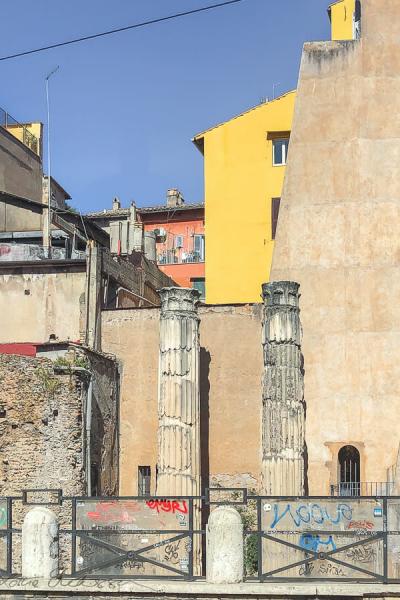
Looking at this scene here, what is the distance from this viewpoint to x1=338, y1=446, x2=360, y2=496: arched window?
24.7 m

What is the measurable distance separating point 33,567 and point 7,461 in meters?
7.85

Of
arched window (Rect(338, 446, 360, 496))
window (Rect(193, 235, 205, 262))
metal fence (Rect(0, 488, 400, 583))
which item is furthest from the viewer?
window (Rect(193, 235, 205, 262))

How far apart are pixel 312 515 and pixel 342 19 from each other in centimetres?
2024

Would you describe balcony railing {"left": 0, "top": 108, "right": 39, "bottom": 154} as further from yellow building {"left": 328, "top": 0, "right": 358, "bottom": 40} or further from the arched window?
the arched window

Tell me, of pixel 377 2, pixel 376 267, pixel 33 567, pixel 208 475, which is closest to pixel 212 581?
pixel 33 567

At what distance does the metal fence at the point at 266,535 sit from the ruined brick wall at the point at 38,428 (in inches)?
242

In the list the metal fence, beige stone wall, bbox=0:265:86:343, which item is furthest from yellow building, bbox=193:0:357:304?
the metal fence

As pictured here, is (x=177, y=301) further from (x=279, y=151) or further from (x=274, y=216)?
(x=279, y=151)

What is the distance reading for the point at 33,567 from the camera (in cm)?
1439

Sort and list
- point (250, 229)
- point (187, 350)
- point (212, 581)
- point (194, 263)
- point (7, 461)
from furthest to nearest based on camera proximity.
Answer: point (194, 263) → point (250, 229) → point (187, 350) → point (7, 461) → point (212, 581)

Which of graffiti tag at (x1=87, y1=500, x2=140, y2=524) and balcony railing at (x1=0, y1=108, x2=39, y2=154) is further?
balcony railing at (x1=0, y1=108, x2=39, y2=154)

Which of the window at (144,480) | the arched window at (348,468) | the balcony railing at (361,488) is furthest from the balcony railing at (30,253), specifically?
the balcony railing at (361,488)

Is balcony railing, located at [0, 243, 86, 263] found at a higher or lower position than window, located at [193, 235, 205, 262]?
lower

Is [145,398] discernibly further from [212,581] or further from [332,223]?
[212,581]
